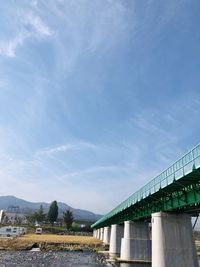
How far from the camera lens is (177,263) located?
2986 centimetres

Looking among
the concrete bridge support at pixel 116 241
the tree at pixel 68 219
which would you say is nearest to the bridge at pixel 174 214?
the concrete bridge support at pixel 116 241

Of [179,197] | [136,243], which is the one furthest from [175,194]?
[136,243]

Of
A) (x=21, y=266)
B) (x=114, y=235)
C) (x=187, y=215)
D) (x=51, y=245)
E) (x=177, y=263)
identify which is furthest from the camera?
(x=51, y=245)

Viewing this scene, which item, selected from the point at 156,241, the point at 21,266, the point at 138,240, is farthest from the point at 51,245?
the point at 156,241

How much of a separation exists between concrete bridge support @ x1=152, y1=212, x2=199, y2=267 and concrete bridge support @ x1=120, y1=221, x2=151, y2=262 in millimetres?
18380

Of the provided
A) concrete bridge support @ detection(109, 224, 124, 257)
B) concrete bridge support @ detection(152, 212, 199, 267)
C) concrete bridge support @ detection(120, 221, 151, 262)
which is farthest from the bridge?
concrete bridge support @ detection(109, 224, 124, 257)

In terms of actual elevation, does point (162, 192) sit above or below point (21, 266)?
above

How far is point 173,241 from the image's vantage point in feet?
101

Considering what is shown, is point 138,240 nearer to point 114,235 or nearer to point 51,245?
point 114,235

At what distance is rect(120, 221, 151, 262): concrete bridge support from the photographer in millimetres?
48688

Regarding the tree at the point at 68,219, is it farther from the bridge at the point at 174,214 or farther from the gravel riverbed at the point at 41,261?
the bridge at the point at 174,214

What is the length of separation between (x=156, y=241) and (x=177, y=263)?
10.1 feet

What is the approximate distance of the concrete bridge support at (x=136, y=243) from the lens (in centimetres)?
4869

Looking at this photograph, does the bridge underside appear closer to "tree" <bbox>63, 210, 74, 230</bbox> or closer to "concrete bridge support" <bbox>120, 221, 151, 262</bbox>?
"concrete bridge support" <bbox>120, 221, 151, 262</bbox>
